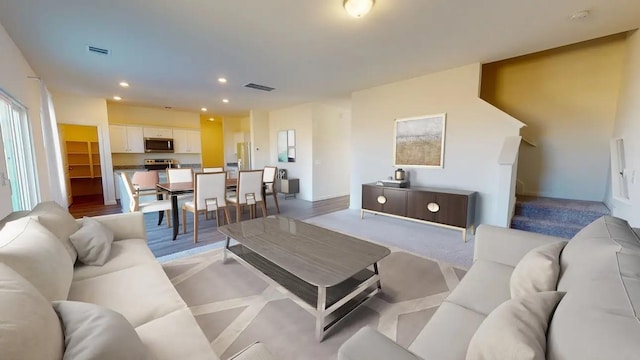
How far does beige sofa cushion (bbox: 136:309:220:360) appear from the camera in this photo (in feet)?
3.28

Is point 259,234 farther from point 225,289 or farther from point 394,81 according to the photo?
point 394,81

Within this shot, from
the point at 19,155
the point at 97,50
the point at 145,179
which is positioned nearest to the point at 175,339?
the point at 97,50

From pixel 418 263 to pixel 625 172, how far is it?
2.34 meters

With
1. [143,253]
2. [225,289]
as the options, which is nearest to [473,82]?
[225,289]

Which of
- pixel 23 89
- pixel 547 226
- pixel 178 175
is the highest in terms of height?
pixel 23 89

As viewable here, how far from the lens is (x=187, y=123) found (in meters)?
7.61

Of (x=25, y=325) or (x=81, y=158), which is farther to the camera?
→ (x=81, y=158)

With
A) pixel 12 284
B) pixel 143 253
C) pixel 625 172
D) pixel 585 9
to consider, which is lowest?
pixel 143 253

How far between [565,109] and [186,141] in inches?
333

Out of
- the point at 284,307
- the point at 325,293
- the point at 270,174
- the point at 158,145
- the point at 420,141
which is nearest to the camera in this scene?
the point at 325,293

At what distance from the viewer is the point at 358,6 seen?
6.83 ft

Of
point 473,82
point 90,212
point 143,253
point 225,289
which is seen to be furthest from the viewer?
point 90,212

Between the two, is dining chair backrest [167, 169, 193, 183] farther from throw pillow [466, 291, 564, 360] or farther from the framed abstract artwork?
throw pillow [466, 291, 564, 360]

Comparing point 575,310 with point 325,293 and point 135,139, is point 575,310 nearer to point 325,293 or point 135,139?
point 325,293
